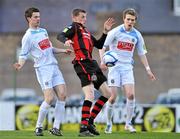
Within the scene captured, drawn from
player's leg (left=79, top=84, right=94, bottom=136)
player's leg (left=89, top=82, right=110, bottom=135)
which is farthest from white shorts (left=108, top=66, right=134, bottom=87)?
player's leg (left=79, top=84, right=94, bottom=136)

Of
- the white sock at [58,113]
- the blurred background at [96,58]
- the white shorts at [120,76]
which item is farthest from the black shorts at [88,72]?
the blurred background at [96,58]

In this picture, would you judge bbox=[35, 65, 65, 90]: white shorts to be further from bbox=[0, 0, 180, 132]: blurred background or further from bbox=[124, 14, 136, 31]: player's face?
bbox=[0, 0, 180, 132]: blurred background

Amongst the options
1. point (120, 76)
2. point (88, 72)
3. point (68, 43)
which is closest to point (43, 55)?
point (88, 72)

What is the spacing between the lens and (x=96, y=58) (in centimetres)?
2714

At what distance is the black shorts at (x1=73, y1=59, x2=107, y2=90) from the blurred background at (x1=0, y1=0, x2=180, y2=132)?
25.1ft

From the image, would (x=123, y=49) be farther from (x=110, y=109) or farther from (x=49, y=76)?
(x=49, y=76)

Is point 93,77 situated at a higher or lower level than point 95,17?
lower

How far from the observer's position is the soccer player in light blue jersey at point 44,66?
14.6 meters

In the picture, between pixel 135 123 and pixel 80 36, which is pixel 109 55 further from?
pixel 135 123

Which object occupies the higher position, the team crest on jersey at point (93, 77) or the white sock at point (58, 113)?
the team crest on jersey at point (93, 77)

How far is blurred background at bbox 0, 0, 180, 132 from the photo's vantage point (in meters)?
22.8

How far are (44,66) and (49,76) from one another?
21 cm

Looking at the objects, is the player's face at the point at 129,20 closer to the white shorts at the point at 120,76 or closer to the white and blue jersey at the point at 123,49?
the white and blue jersey at the point at 123,49

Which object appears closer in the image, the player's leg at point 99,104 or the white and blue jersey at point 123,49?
the player's leg at point 99,104
